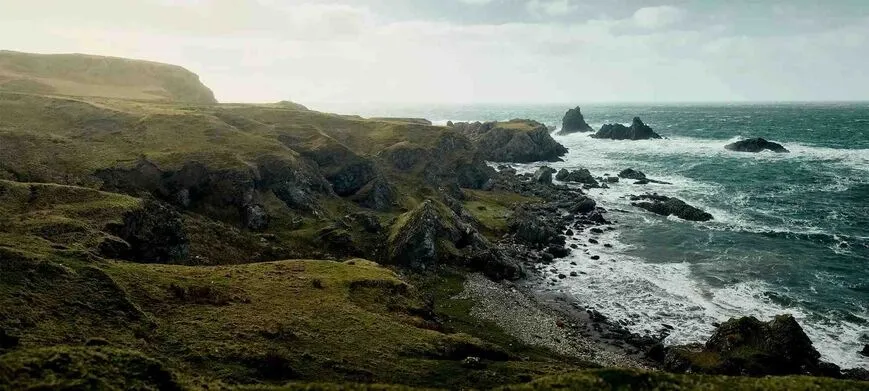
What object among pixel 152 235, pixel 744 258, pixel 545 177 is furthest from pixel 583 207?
pixel 152 235

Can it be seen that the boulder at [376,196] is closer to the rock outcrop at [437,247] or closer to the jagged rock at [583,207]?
the rock outcrop at [437,247]

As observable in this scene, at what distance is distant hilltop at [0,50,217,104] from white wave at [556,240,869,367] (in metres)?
98.5

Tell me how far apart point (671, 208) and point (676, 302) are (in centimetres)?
4149

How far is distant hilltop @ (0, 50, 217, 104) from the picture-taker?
345ft

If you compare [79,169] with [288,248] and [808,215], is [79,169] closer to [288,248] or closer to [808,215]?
[288,248]

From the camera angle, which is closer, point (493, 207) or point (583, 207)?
point (583, 207)

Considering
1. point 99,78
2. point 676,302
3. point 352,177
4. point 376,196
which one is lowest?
point 676,302

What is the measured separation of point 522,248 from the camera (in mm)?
76625

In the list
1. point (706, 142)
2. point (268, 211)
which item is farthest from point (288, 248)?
point (706, 142)

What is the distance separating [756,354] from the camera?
42.5m

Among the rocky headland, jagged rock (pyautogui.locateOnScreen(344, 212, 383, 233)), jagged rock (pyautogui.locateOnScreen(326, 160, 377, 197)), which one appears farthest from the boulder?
jagged rock (pyautogui.locateOnScreen(344, 212, 383, 233))

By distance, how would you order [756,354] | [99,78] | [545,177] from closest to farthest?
[756,354] → [99,78] → [545,177]

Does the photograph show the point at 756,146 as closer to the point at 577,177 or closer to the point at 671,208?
the point at 577,177

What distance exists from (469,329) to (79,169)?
4742 centimetres
